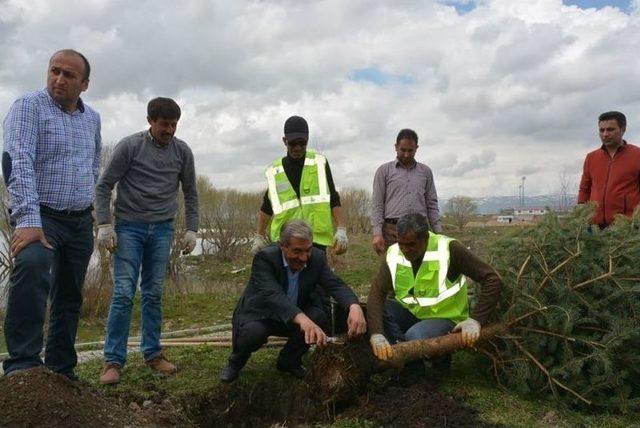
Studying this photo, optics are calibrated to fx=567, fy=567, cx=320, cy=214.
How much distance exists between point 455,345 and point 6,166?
9.99ft

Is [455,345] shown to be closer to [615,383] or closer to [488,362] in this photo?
[488,362]

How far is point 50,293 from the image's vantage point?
3.68m

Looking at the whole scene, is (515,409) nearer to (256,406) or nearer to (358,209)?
(256,406)

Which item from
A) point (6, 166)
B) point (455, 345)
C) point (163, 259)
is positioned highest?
point (6, 166)

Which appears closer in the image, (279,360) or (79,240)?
(79,240)

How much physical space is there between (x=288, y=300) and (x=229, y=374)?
775 millimetres

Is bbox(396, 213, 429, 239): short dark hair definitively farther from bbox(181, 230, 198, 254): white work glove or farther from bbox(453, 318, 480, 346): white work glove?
bbox(181, 230, 198, 254): white work glove

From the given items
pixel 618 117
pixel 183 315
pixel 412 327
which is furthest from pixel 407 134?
pixel 183 315

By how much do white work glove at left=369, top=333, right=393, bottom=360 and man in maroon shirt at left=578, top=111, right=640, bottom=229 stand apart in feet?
8.47

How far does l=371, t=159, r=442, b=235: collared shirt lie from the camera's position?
5.72 meters

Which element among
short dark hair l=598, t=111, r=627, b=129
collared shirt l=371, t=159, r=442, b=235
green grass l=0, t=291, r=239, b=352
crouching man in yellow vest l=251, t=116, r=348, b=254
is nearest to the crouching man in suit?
crouching man in yellow vest l=251, t=116, r=348, b=254

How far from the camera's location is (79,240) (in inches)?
146

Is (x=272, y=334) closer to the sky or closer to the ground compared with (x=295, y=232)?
closer to the ground

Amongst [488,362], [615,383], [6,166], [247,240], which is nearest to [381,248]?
[488,362]
